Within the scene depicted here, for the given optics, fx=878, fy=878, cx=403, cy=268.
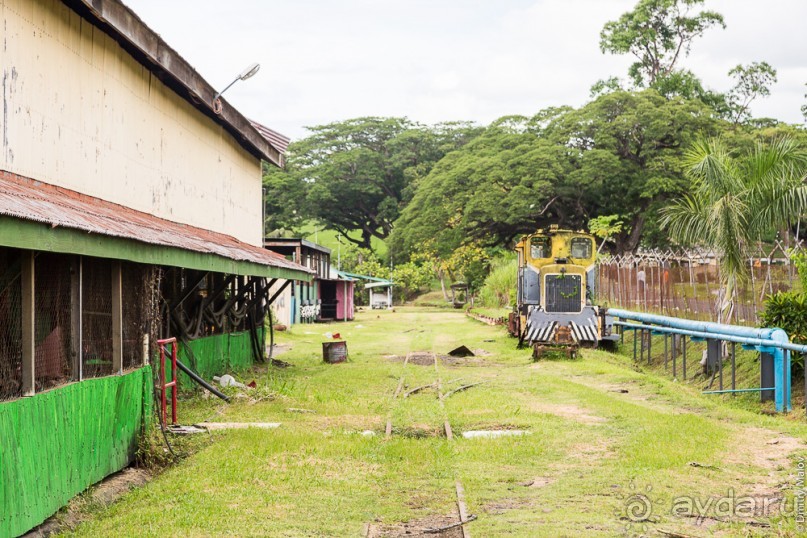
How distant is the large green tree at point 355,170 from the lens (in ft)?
228

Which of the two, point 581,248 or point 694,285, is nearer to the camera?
point 694,285

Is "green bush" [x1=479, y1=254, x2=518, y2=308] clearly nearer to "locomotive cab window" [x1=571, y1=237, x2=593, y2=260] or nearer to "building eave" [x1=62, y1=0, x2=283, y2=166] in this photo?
"locomotive cab window" [x1=571, y1=237, x2=593, y2=260]

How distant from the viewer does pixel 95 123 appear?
11602 millimetres

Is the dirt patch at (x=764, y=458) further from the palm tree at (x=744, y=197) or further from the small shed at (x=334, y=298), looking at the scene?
the small shed at (x=334, y=298)

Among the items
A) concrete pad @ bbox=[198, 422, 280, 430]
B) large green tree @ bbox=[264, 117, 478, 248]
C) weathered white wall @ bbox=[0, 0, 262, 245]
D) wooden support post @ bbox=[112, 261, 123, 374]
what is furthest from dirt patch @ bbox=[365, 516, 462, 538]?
large green tree @ bbox=[264, 117, 478, 248]

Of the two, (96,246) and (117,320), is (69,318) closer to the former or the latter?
(96,246)

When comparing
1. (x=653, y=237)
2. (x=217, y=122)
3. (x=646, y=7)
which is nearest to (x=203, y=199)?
(x=217, y=122)

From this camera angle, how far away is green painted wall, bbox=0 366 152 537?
6.29 m

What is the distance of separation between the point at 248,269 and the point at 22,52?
546 centimetres

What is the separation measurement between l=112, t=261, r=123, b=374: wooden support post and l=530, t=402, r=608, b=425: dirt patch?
19.9 feet

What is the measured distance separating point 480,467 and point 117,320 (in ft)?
13.5

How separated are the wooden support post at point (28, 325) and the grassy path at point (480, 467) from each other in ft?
4.06

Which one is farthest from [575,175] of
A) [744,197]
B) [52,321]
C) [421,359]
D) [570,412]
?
Result: [52,321]

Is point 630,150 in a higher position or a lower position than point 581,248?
higher
